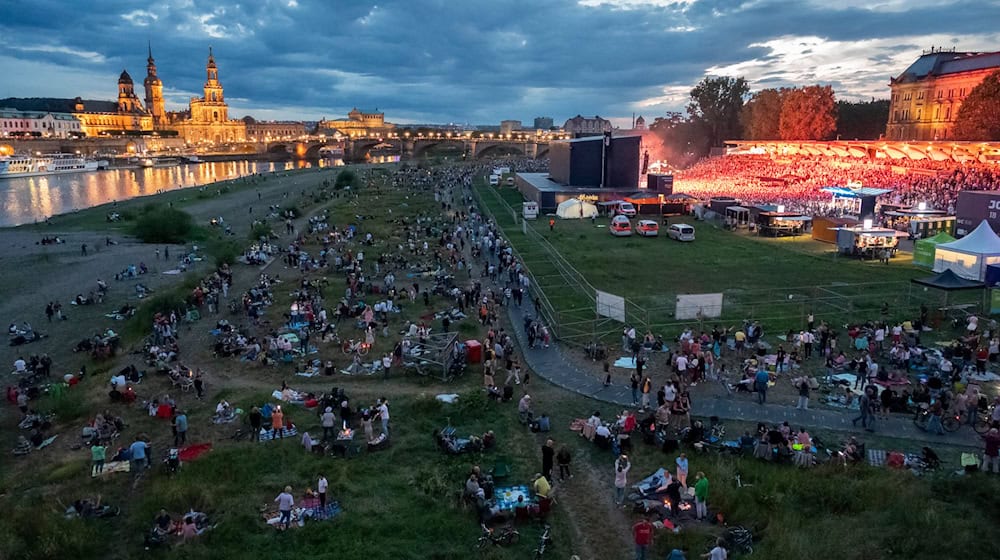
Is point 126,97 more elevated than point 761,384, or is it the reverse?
point 126,97

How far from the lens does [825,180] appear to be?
180 feet

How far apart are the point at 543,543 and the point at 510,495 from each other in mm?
1385

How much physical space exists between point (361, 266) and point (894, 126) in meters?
84.9

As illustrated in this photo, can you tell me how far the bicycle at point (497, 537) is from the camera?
31.2 ft

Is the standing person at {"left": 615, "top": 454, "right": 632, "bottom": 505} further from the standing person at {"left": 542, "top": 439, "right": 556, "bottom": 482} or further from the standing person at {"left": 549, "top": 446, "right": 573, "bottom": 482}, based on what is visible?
the standing person at {"left": 542, "top": 439, "right": 556, "bottom": 482}

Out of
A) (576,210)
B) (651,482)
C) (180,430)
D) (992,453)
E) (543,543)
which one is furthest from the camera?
(576,210)

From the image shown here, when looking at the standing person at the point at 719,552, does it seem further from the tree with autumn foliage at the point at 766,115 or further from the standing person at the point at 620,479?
the tree with autumn foliage at the point at 766,115

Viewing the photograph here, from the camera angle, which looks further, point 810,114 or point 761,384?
point 810,114

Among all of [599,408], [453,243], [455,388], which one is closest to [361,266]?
[453,243]

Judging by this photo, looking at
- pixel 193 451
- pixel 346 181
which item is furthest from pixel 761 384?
pixel 346 181

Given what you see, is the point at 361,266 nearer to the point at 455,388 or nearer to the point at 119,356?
the point at 119,356

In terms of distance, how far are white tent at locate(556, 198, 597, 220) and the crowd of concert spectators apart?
33.8 ft

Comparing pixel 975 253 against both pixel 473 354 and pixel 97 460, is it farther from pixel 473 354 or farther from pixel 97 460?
pixel 97 460

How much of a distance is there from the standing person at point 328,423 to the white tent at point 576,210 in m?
33.0
